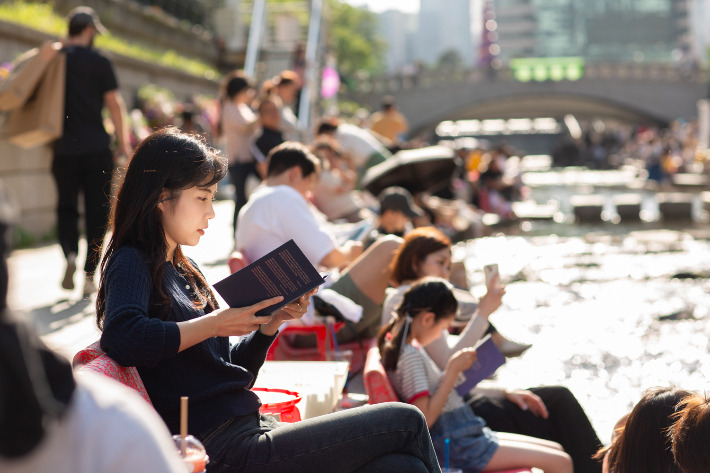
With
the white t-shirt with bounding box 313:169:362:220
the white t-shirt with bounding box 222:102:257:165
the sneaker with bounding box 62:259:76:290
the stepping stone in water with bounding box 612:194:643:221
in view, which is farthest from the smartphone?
the stepping stone in water with bounding box 612:194:643:221

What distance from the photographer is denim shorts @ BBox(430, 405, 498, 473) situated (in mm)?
3842

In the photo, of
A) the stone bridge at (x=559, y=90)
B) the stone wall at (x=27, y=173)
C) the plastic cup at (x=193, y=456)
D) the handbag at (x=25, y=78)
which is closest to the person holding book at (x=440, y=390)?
the plastic cup at (x=193, y=456)

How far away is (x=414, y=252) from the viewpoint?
4.85 m

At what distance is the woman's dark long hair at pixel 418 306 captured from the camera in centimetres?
388

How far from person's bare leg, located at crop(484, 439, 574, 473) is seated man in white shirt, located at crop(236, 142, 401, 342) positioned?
1.32m

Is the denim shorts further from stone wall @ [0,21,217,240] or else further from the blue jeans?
stone wall @ [0,21,217,240]

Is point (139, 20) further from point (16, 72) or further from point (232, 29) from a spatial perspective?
point (16, 72)

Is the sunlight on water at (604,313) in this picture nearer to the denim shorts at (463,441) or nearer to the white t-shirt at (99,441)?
the denim shorts at (463,441)

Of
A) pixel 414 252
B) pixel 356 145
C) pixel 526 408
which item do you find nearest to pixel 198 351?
pixel 526 408

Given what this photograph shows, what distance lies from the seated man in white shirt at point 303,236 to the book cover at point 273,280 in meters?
2.41

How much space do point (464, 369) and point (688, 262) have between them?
10815 millimetres

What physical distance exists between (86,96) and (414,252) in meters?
3.01

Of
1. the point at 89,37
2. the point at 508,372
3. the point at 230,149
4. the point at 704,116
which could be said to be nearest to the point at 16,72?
the point at 89,37

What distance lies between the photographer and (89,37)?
670 centimetres
